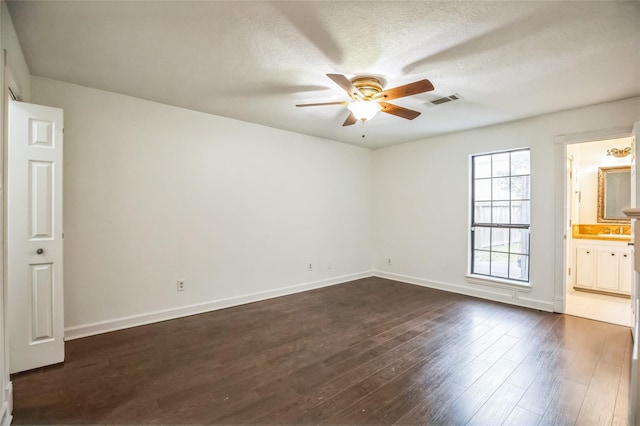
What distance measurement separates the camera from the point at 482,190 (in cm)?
476

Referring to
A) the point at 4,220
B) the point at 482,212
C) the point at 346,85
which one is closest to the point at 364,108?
the point at 346,85

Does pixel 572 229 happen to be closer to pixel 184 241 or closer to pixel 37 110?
pixel 184 241

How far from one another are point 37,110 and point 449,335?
4.26 meters

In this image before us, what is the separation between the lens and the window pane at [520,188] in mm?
4301

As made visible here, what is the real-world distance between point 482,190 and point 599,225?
2.14m

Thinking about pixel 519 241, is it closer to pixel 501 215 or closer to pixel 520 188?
pixel 501 215

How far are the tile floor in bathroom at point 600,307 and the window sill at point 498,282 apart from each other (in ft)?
1.73

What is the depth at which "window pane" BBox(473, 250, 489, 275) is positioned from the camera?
15.4 feet

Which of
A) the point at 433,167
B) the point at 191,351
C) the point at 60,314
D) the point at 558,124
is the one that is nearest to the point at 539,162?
the point at 558,124

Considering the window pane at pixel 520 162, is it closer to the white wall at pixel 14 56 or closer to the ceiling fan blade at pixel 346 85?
the ceiling fan blade at pixel 346 85

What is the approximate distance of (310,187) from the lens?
5039mm

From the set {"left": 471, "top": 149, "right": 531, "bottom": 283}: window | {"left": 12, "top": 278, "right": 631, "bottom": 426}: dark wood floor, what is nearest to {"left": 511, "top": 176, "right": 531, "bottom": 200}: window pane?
{"left": 471, "top": 149, "right": 531, "bottom": 283}: window

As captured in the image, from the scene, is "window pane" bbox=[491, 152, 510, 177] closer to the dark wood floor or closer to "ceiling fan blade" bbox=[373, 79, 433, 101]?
the dark wood floor

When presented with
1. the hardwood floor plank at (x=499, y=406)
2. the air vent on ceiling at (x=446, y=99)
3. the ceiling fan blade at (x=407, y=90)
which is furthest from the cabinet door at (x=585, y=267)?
the ceiling fan blade at (x=407, y=90)
